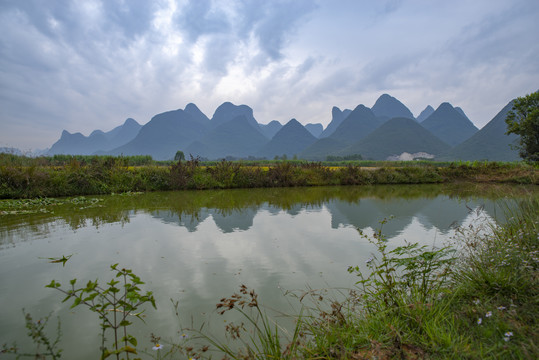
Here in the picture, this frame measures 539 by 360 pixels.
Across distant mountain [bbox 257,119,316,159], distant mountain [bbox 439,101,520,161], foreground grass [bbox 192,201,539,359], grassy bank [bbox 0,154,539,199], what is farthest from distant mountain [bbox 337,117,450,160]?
foreground grass [bbox 192,201,539,359]

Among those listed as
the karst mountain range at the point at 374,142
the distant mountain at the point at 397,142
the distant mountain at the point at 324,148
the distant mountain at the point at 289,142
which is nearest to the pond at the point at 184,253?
the karst mountain range at the point at 374,142

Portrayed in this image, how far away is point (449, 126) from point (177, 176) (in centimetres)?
18837

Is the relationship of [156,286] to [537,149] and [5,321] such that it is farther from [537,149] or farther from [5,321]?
[537,149]

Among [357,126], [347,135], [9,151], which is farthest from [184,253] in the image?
[357,126]

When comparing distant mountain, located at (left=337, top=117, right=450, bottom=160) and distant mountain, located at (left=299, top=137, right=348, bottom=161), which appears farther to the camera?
distant mountain, located at (left=299, top=137, right=348, bottom=161)

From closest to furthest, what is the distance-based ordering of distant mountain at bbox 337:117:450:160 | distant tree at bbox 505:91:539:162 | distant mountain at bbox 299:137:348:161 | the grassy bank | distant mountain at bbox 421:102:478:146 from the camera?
the grassy bank < distant tree at bbox 505:91:539:162 < distant mountain at bbox 337:117:450:160 < distant mountain at bbox 299:137:348:161 < distant mountain at bbox 421:102:478:146

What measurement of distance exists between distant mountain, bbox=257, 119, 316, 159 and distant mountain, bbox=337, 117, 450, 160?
57518 millimetres

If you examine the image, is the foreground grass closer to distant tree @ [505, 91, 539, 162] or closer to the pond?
the pond

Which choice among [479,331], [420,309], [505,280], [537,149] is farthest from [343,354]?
[537,149]

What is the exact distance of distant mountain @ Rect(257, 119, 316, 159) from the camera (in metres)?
176

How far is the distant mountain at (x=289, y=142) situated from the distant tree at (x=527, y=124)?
146 meters

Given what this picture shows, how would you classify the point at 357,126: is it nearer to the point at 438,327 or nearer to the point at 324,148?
the point at 324,148

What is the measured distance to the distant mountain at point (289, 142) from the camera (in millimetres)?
176250

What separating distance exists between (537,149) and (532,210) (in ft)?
84.2
